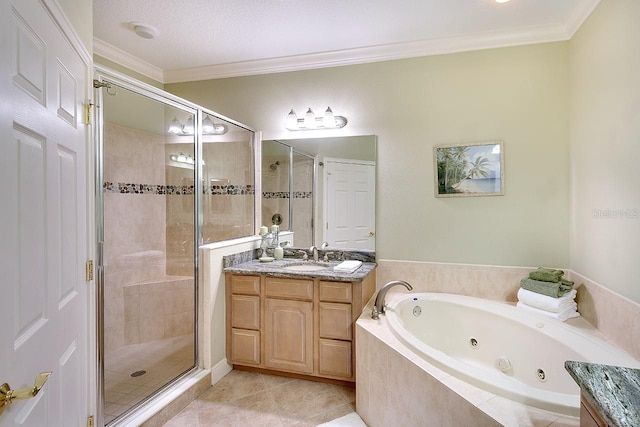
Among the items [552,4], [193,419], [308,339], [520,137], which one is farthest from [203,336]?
[552,4]

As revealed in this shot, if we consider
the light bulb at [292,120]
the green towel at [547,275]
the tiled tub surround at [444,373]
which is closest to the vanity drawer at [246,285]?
the tiled tub surround at [444,373]

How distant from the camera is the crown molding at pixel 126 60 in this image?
278 centimetres

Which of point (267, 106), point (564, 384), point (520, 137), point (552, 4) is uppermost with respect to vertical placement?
point (552, 4)

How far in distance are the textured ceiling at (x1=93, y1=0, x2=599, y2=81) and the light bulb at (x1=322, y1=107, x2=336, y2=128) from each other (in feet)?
1.47

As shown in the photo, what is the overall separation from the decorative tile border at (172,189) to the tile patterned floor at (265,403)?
1491 millimetres

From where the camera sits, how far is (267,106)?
325 cm

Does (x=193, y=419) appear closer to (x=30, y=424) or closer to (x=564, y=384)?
(x=30, y=424)

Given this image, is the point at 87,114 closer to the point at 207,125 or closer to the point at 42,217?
the point at 42,217

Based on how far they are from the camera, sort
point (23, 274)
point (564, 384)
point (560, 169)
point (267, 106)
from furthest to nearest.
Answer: point (267, 106) < point (560, 169) < point (564, 384) < point (23, 274)

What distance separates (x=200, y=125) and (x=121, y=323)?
66.1 inches

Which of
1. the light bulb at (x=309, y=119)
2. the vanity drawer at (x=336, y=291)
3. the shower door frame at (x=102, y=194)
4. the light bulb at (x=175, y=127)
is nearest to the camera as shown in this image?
the shower door frame at (x=102, y=194)

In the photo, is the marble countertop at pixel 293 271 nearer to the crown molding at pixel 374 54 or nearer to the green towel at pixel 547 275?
the green towel at pixel 547 275

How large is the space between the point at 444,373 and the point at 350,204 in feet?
5.49

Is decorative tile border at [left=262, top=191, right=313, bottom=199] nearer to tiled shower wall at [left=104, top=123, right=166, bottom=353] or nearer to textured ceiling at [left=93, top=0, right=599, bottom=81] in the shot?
tiled shower wall at [left=104, top=123, right=166, bottom=353]
